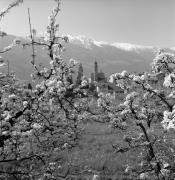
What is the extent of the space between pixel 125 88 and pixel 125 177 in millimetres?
7034

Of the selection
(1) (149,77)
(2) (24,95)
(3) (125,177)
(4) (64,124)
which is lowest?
(3) (125,177)

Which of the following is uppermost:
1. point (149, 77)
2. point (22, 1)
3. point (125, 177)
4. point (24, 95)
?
point (22, 1)

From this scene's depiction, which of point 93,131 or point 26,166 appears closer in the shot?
point 26,166

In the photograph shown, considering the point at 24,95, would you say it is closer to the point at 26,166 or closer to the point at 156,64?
the point at 156,64

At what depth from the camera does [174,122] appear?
5.91 m

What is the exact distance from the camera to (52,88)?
385 inches

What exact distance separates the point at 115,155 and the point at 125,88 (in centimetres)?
1058

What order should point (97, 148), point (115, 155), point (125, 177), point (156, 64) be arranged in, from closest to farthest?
point (156, 64), point (125, 177), point (115, 155), point (97, 148)

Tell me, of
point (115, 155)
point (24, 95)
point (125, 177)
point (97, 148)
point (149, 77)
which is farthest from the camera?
point (97, 148)

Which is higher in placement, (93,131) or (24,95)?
(24,95)

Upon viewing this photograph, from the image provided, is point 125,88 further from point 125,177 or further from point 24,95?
point 125,177

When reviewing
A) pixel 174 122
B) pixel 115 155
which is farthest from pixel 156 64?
pixel 115 155

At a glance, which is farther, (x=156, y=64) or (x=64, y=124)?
(x=64, y=124)

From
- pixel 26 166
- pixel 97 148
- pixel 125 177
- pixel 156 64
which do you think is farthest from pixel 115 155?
pixel 156 64
